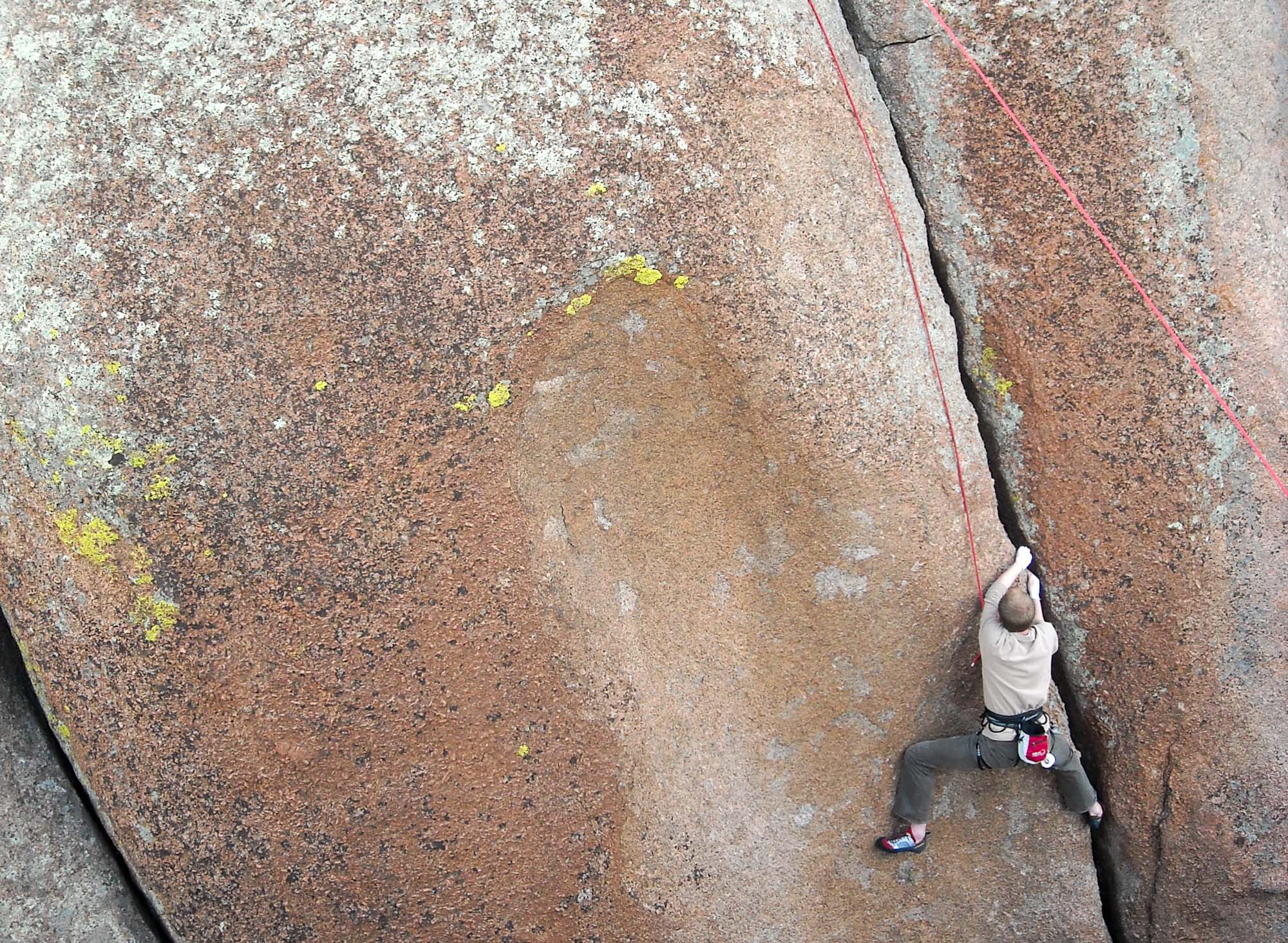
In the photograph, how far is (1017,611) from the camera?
2.79 m

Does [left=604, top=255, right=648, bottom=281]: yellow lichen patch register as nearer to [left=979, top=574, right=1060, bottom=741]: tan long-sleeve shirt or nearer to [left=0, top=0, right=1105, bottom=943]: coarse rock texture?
[left=0, top=0, right=1105, bottom=943]: coarse rock texture

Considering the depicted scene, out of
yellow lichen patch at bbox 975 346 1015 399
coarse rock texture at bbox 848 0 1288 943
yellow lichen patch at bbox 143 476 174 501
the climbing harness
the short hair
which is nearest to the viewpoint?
yellow lichen patch at bbox 143 476 174 501

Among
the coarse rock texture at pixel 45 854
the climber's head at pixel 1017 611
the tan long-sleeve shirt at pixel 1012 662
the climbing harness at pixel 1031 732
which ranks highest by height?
the climber's head at pixel 1017 611

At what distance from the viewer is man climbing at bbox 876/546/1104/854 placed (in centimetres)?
285

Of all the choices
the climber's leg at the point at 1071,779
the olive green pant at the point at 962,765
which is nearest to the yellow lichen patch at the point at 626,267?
the olive green pant at the point at 962,765

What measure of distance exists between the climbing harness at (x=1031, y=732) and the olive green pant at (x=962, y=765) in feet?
0.10

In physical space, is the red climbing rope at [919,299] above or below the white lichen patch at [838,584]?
above

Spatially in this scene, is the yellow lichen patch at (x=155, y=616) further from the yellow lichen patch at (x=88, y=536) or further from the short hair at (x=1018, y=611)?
the short hair at (x=1018, y=611)

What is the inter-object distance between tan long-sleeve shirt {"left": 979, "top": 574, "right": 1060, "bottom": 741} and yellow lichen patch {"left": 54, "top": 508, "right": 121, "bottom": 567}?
2.61 m

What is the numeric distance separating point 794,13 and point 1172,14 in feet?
3.97

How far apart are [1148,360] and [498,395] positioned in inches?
82.3

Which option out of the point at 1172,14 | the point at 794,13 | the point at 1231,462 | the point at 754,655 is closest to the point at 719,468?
the point at 754,655

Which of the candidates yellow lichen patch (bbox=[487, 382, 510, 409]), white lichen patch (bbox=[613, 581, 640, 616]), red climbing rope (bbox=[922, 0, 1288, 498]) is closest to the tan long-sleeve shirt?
red climbing rope (bbox=[922, 0, 1288, 498])

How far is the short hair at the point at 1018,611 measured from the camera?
2791 mm
